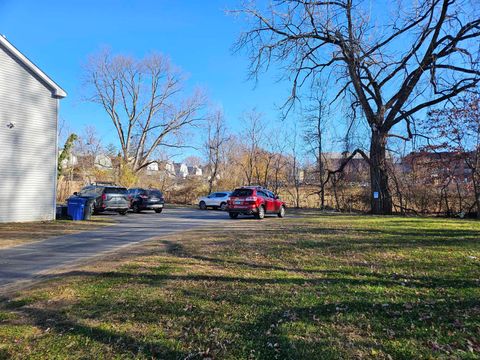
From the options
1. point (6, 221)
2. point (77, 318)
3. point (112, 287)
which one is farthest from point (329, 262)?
point (6, 221)

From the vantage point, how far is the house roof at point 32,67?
17062mm

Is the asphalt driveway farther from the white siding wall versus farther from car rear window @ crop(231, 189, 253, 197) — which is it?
car rear window @ crop(231, 189, 253, 197)

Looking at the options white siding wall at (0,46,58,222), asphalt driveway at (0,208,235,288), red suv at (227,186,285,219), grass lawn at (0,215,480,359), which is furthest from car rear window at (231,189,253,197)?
grass lawn at (0,215,480,359)

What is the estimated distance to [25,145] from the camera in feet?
58.1

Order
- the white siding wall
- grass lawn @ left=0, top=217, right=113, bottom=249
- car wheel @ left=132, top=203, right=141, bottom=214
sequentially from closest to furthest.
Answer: grass lawn @ left=0, top=217, right=113, bottom=249 → the white siding wall → car wheel @ left=132, top=203, right=141, bottom=214

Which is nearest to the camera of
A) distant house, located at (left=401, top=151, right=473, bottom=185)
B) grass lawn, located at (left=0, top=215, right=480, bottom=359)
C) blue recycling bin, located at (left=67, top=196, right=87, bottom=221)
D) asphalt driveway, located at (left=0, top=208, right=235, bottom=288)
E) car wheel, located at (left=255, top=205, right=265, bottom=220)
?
grass lawn, located at (left=0, top=215, right=480, bottom=359)

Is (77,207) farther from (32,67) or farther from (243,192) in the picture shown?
(243,192)

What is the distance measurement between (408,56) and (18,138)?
20546mm

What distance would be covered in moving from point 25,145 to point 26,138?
33cm

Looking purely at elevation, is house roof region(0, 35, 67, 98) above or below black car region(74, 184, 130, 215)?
above

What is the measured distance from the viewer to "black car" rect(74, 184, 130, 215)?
22734mm

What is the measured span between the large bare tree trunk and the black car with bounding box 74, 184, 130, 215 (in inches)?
649

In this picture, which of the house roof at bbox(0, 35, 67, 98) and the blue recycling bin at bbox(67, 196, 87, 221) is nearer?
the house roof at bbox(0, 35, 67, 98)

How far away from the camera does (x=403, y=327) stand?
4410 mm
